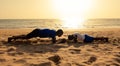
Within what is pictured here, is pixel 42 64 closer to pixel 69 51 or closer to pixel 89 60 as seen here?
pixel 89 60

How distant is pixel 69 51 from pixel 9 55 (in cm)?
209

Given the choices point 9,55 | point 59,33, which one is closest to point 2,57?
point 9,55

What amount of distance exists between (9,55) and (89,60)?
2482 mm

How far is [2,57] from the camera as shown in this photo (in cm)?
777

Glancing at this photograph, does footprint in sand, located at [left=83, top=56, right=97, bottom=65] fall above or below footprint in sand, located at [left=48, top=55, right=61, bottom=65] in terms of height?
below

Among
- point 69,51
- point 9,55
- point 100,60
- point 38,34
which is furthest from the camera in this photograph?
point 38,34

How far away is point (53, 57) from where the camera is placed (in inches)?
304

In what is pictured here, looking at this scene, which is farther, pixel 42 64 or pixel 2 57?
pixel 2 57

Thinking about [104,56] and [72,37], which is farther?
[72,37]

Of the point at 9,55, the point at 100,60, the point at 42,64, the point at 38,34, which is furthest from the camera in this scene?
the point at 38,34

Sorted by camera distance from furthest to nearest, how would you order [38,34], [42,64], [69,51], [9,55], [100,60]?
[38,34], [69,51], [9,55], [100,60], [42,64]

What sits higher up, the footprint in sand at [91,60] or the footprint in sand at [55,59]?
the footprint in sand at [55,59]

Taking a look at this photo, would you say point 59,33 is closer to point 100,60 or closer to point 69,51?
point 69,51

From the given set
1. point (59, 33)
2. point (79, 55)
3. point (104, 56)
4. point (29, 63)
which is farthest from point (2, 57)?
point (59, 33)
